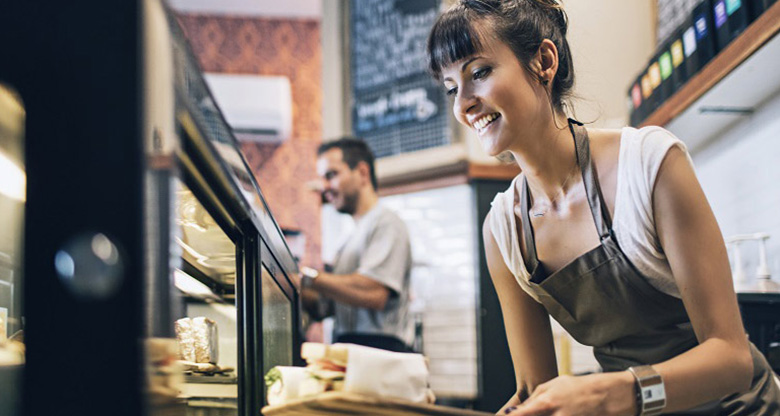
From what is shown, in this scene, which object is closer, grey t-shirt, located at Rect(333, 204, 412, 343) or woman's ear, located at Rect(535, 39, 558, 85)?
woman's ear, located at Rect(535, 39, 558, 85)

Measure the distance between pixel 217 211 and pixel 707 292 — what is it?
635mm

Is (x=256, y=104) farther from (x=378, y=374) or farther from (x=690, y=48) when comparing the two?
(x=378, y=374)

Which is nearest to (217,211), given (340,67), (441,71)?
(441,71)

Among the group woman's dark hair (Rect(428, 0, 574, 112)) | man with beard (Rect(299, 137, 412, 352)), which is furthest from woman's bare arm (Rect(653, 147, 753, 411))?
man with beard (Rect(299, 137, 412, 352))

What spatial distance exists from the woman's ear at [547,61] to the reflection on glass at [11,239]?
2.98 ft

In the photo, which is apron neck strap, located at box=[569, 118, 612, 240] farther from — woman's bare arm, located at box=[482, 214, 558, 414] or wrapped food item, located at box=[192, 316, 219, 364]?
wrapped food item, located at box=[192, 316, 219, 364]

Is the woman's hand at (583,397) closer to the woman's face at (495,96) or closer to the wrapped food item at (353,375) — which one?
the wrapped food item at (353,375)

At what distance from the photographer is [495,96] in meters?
1.27

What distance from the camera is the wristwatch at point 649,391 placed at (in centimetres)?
99

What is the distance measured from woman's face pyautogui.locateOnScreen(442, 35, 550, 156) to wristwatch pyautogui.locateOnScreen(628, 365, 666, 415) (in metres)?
0.44

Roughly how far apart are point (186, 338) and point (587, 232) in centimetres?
63

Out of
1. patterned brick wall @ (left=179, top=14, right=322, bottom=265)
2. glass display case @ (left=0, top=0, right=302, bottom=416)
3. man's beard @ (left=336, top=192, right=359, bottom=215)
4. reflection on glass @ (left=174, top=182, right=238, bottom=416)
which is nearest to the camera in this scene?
glass display case @ (left=0, top=0, right=302, bottom=416)

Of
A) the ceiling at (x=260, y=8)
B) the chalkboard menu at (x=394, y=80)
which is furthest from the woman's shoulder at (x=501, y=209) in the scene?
the ceiling at (x=260, y=8)

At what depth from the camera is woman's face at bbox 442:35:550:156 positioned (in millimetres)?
1274
